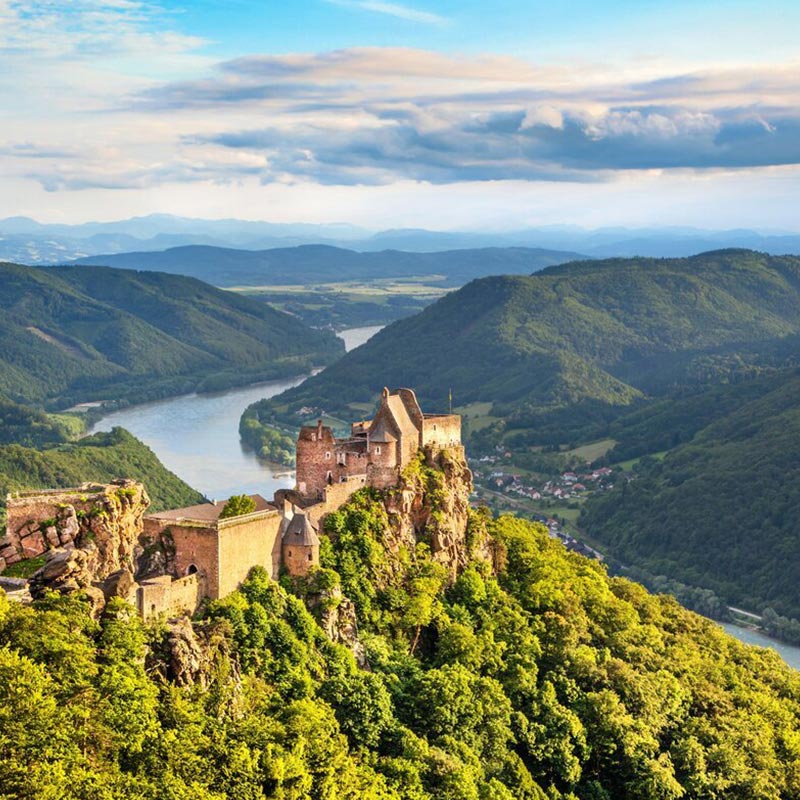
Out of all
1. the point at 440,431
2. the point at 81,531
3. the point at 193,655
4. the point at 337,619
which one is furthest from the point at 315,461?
the point at 193,655

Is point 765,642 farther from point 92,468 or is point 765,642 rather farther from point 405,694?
point 405,694

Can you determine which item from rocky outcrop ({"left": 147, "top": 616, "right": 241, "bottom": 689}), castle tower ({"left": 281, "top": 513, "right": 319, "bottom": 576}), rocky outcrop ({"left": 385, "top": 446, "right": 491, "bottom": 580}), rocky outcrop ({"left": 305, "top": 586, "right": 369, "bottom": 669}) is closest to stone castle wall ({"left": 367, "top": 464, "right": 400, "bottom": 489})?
rocky outcrop ({"left": 385, "top": 446, "right": 491, "bottom": 580})

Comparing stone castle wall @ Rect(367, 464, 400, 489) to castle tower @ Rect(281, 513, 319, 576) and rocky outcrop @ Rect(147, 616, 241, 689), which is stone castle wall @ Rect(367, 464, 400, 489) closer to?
castle tower @ Rect(281, 513, 319, 576)

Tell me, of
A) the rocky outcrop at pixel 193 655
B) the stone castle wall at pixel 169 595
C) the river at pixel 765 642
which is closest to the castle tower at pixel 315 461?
the stone castle wall at pixel 169 595

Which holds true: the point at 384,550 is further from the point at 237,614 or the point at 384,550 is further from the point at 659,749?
the point at 659,749

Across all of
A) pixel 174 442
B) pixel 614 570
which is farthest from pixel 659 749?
pixel 174 442

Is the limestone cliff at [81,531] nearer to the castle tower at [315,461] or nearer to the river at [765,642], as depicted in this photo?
the castle tower at [315,461]
